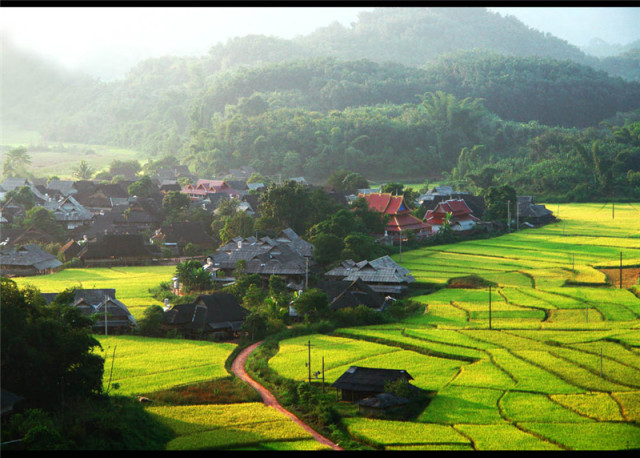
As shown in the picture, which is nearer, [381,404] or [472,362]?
[381,404]

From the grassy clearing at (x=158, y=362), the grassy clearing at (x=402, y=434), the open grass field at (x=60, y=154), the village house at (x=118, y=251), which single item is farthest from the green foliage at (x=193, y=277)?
the open grass field at (x=60, y=154)

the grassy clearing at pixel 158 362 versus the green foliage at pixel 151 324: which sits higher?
the green foliage at pixel 151 324

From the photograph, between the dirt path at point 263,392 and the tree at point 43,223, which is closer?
the dirt path at point 263,392

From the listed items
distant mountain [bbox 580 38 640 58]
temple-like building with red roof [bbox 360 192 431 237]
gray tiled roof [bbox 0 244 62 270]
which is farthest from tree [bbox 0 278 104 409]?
distant mountain [bbox 580 38 640 58]

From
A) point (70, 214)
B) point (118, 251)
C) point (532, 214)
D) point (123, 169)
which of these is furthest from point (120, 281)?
point (123, 169)

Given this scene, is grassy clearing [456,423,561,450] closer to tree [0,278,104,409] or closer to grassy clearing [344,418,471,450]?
grassy clearing [344,418,471,450]

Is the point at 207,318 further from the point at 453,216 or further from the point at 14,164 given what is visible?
the point at 14,164

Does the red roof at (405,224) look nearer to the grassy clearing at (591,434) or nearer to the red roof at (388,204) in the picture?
the red roof at (388,204)
